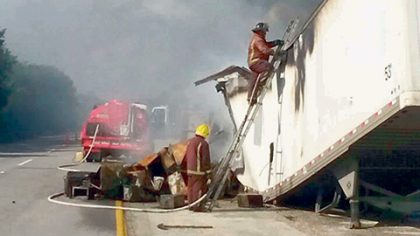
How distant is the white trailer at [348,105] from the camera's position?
8.49m

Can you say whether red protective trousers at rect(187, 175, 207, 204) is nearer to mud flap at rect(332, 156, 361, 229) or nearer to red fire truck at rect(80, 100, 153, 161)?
mud flap at rect(332, 156, 361, 229)

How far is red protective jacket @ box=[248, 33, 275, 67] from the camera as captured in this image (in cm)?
1302

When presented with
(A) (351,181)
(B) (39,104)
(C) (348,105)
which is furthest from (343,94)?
(B) (39,104)

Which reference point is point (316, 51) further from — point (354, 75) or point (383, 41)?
point (383, 41)

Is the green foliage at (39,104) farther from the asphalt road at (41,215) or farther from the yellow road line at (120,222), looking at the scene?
the yellow road line at (120,222)

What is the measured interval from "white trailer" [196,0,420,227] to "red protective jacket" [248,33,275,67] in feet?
1.26

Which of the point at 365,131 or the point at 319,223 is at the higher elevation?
the point at 365,131

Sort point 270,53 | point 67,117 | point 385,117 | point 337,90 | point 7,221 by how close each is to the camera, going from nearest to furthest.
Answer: point 385,117
point 337,90
point 7,221
point 270,53
point 67,117

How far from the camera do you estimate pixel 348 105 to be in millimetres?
9867

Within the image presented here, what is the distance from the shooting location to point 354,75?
380 inches

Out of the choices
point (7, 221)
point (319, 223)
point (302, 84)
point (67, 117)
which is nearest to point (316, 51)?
point (302, 84)

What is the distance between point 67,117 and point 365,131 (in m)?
106

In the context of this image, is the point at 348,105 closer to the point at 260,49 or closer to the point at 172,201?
the point at 260,49

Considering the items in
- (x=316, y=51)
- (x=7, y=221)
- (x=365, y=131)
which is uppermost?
(x=316, y=51)
